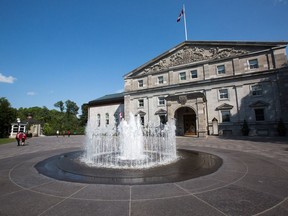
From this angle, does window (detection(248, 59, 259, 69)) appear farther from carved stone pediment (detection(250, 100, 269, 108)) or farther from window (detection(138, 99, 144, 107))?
window (detection(138, 99, 144, 107))

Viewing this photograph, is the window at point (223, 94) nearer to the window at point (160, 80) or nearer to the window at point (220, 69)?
the window at point (220, 69)

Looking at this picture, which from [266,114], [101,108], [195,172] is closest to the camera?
[195,172]

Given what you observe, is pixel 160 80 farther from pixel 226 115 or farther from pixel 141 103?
pixel 226 115

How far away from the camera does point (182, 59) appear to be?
96.7 feet

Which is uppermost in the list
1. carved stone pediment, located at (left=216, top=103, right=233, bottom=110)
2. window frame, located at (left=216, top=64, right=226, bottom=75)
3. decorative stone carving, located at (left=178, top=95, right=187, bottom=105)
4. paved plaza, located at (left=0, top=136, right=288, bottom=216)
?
window frame, located at (left=216, top=64, right=226, bottom=75)

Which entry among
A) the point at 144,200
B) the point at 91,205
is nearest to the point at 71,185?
the point at 91,205

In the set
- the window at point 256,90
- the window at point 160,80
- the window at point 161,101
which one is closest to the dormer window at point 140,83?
the window at point 160,80

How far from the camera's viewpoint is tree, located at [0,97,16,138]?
34753mm

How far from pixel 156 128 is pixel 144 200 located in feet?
88.3

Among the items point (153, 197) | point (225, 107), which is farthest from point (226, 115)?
point (153, 197)

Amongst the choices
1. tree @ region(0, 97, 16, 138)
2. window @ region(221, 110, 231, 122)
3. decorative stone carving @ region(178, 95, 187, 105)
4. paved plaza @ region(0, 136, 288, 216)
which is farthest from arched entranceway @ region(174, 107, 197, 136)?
tree @ region(0, 97, 16, 138)

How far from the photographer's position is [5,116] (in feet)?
115

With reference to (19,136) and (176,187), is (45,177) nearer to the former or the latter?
(176,187)

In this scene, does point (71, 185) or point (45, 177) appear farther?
point (45, 177)
